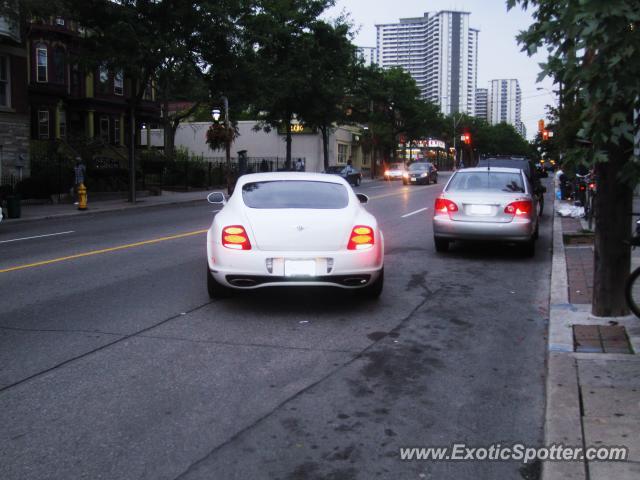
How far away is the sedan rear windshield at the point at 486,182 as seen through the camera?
11.8m

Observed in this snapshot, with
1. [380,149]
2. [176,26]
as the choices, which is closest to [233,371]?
[176,26]

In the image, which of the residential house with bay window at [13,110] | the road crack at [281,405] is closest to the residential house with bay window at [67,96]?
the residential house with bay window at [13,110]

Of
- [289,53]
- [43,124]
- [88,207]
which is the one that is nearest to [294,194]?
[88,207]

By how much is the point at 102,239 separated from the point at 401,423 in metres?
11.2

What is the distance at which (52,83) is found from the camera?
35656 millimetres

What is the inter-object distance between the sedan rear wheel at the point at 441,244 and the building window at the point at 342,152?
184 feet

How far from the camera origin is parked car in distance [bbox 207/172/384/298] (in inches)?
279

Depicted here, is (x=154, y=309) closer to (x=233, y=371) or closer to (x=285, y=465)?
(x=233, y=371)

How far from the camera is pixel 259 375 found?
17.5 ft

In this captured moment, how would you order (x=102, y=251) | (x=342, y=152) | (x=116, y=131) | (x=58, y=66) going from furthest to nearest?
(x=342, y=152), (x=116, y=131), (x=58, y=66), (x=102, y=251)

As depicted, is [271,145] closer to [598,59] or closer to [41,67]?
[41,67]

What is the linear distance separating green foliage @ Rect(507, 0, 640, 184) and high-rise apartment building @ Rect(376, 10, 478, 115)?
169284 mm

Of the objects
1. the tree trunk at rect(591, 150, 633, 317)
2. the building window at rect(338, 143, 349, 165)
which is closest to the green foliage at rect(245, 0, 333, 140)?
the building window at rect(338, 143, 349, 165)

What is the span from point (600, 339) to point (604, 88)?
8.58 ft
